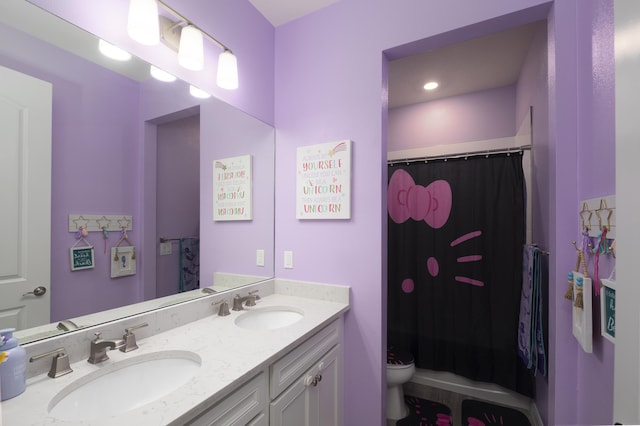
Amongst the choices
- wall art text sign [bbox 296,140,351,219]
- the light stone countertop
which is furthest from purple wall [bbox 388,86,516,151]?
the light stone countertop

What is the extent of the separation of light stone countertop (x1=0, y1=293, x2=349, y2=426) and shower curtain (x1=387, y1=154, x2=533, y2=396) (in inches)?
46.6

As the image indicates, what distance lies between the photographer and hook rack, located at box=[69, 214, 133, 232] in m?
0.97

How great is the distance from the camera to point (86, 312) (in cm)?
97

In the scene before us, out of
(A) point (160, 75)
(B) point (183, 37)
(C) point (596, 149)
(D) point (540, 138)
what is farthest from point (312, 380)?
(D) point (540, 138)

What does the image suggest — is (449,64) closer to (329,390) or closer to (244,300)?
(244,300)

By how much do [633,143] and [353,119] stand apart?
4.18ft

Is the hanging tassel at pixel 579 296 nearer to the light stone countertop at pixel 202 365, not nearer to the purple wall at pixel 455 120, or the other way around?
the light stone countertop at pixel 202 365

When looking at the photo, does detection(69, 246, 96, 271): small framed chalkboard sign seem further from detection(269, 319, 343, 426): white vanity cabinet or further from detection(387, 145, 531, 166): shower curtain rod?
detection(387, 145, 531, 166): shower curtain rod

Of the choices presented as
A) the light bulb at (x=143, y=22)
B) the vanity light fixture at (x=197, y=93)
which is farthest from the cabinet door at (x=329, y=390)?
the light bulb at (x=143, y=22)

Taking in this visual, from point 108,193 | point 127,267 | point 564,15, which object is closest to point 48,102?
point 108,193

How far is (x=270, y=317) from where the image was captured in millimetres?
1525

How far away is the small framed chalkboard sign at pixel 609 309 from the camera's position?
2.38ft

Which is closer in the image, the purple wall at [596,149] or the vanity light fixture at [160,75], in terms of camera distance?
the purple wall at [596,149]

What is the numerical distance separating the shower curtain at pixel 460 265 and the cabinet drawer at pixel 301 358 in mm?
1150
